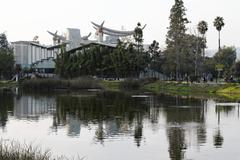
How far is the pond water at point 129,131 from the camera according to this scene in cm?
2106

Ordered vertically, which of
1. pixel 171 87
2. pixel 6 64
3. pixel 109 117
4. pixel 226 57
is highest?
pixel 226 57

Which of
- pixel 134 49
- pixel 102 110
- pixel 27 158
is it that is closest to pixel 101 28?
pixel 134 49

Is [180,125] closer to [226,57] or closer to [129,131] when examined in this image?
[129,131]

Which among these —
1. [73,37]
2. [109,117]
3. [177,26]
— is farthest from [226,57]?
[109,117]

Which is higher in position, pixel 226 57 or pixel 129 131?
pixel 226 57

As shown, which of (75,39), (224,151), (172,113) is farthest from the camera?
(75,39)

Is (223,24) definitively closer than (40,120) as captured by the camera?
No

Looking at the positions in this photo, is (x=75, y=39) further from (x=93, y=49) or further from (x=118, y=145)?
A: (x=118, y=145)

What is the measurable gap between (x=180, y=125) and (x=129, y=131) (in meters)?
3.98

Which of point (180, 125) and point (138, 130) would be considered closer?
point (138, 130)

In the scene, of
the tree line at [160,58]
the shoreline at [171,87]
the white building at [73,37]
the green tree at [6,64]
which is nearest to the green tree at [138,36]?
the tree line at [160,58]

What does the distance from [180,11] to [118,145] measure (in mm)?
71724

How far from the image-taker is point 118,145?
22625 mm

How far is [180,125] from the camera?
3014 centimetres
